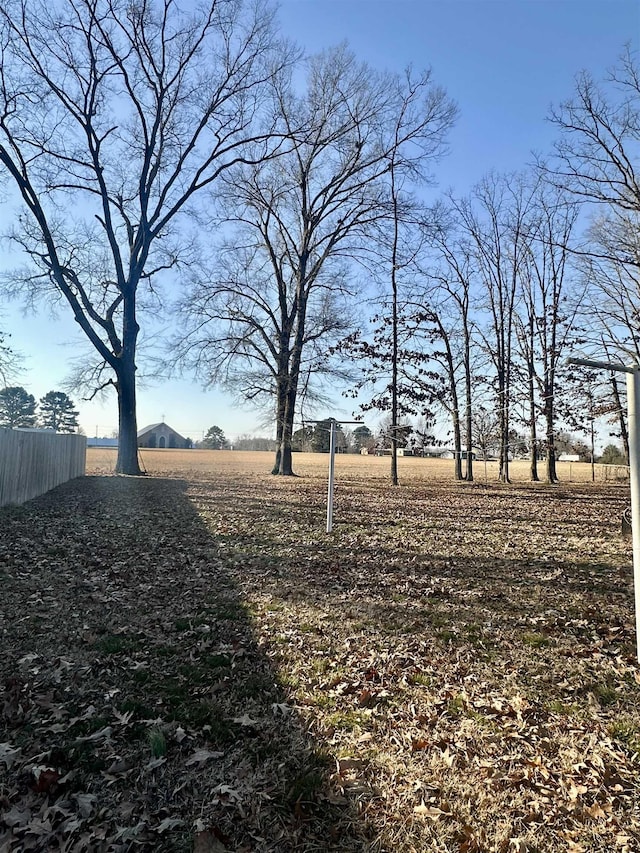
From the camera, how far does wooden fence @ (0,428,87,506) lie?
9484 millimetres

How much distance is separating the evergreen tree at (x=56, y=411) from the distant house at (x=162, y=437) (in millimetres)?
7186

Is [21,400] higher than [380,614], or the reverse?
[21,400]

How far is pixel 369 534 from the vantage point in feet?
26.3

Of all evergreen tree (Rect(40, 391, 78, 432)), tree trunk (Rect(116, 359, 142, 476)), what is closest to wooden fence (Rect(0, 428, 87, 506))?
tree trunk (Rect(116, 359, 142, 476))

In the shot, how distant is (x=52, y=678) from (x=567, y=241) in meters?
19.0

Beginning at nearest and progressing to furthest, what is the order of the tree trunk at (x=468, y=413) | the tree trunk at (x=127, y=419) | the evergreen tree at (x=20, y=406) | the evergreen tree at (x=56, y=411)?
1. the tree trunk at (x=127, y=419)
2. the tree trunk at (x=468, y=413)
3. the evergreen tree at (x=20, y=406)
4. the evergreen tree at (x=56, y=411)

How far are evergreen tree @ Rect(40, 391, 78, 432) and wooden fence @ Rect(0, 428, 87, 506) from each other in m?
35.3

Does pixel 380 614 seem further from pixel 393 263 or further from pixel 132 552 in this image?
pixel 393 263

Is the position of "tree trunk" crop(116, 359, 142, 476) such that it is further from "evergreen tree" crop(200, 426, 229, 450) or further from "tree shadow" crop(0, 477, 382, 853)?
"evergreen tree" crop(200, 426, 229, 450)

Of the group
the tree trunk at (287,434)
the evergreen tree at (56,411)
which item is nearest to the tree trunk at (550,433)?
the tree trunk at (287,434)

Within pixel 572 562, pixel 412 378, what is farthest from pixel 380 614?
pixel 412 378

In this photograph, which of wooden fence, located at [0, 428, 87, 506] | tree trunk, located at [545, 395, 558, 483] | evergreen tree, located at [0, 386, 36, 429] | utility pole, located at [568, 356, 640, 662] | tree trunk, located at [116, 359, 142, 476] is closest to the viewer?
utility pole, located at [568, 356, 640, 662]

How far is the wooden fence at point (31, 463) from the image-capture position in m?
9.48

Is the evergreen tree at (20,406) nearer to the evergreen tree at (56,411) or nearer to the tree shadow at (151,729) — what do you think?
the evergreen tree at (56,411)
